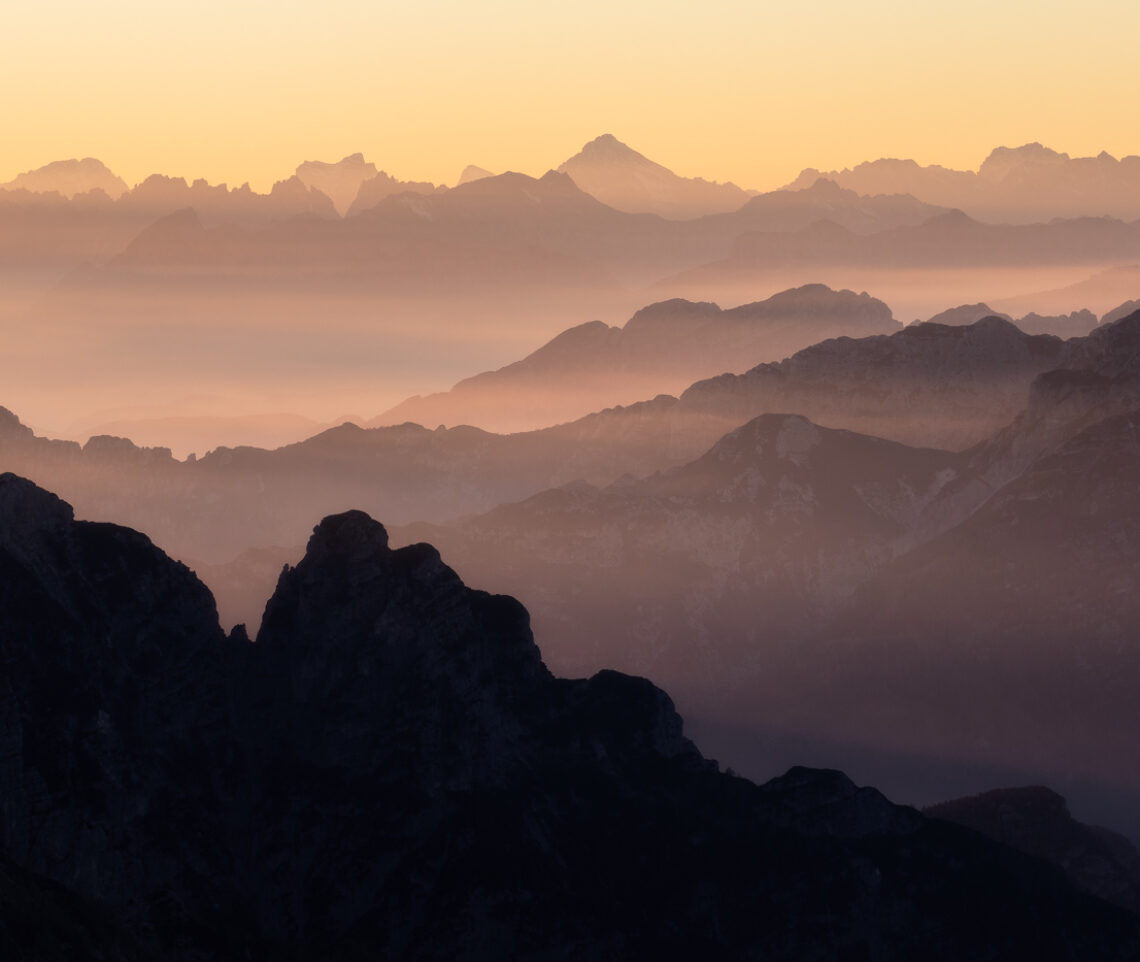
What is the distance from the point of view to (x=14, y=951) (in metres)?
185

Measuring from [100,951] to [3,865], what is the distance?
29.9 ft

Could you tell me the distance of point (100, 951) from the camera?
19875 centimetres

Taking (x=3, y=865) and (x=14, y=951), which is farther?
(x=3, y=865)

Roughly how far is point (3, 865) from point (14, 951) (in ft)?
42.3

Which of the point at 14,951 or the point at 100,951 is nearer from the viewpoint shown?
the point at 14,951

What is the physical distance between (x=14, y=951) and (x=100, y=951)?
1409 cm

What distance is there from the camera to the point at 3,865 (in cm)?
19712
